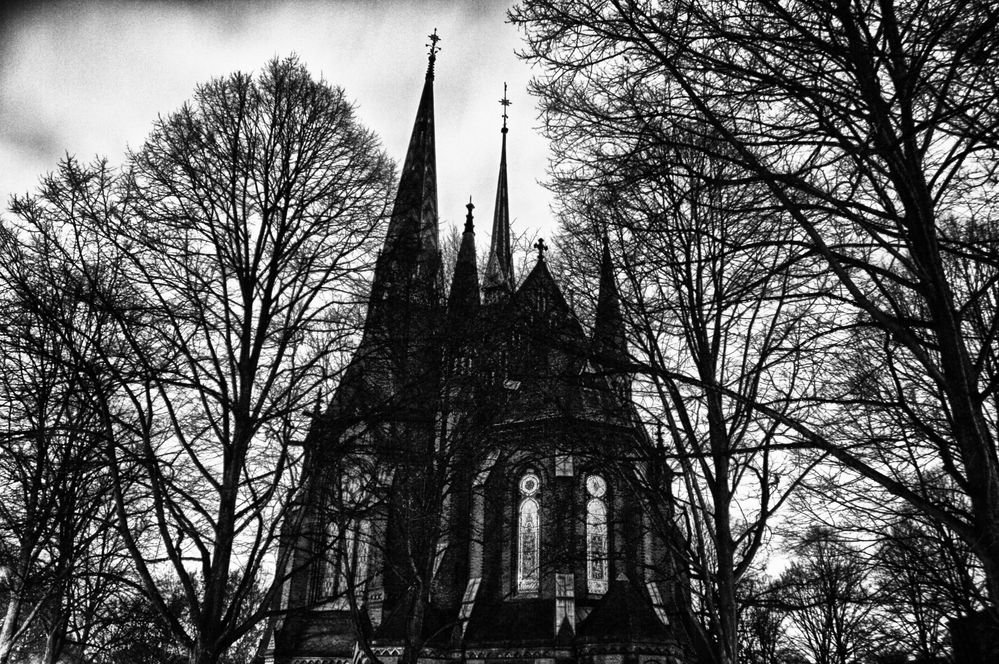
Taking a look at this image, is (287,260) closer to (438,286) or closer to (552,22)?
(552,22)

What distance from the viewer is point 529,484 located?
2636 cm

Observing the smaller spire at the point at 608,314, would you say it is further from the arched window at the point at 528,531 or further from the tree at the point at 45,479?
the arched window at the point at 528,531

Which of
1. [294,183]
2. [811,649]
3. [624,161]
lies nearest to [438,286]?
[294,183]

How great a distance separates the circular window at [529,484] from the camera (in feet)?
86.0

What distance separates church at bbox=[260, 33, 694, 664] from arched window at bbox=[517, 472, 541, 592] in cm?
7

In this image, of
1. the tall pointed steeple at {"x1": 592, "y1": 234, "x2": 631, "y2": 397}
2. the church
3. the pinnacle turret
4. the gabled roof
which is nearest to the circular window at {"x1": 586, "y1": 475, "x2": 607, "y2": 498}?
the church

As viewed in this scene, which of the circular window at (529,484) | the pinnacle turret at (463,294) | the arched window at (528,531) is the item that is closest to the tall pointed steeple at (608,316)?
the pinnacle turret at (463,294)

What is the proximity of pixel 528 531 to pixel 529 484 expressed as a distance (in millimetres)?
1635

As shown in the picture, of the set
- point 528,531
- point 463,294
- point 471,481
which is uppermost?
point 463,294

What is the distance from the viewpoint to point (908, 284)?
18.4ft

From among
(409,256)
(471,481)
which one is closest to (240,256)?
(409,256)

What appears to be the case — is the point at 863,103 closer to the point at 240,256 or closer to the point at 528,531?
the point at 240,256

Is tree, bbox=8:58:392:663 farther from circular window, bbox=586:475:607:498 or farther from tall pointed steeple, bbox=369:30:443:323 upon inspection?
circular window, bbox=586:475:607:498

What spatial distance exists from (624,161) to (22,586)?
39.5 feet
